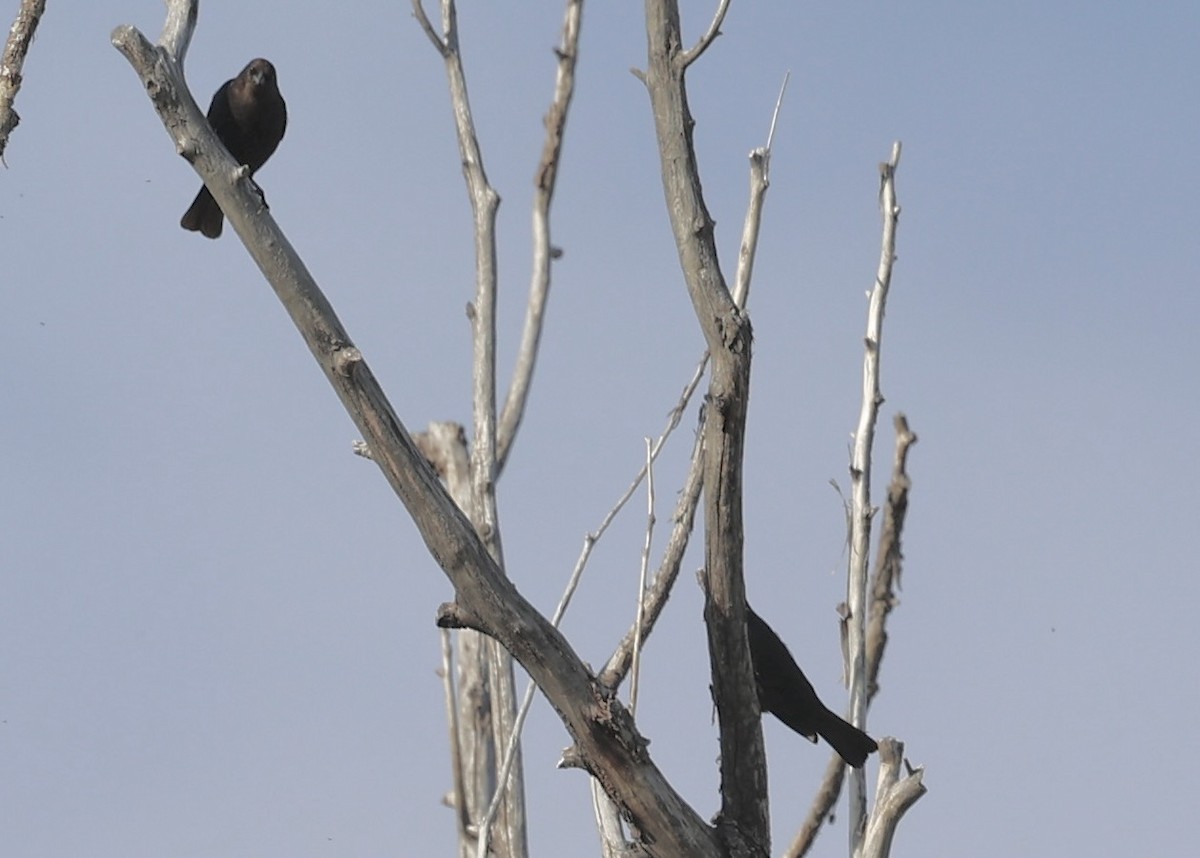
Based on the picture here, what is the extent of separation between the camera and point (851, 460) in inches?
211

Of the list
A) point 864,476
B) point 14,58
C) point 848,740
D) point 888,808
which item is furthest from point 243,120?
point 888,808

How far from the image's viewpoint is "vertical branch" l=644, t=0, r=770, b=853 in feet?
11.2

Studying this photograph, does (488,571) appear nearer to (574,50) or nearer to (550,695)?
(550,695)

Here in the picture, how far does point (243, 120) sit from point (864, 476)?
2.90m

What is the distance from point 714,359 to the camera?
3.47 metres

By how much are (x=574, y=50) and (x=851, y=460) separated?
9.82ft

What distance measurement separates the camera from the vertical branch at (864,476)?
5.15m

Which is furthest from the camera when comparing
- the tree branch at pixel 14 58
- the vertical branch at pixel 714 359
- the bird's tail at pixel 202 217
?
the bird's tail at pixel 202 217

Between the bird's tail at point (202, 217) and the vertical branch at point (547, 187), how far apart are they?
4.87 feet

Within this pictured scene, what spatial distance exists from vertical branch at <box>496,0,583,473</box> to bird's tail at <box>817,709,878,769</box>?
93.4 inches

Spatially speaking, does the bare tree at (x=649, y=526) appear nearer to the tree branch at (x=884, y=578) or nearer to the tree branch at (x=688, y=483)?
the tree branch at (x=688, y=483)

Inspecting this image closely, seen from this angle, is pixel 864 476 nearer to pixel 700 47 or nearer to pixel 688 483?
pixel 688 483

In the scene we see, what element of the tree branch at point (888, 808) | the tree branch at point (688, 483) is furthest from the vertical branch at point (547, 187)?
the tree branch at point (888, 808)

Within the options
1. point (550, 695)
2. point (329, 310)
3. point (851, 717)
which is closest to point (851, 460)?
point (851, 717)
